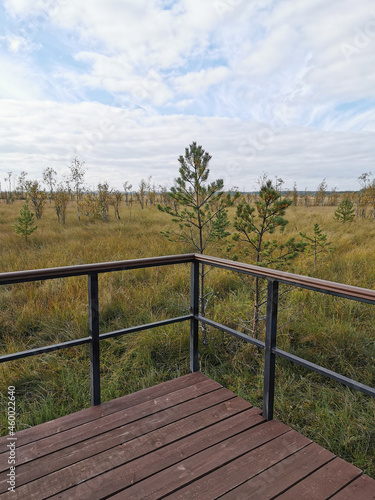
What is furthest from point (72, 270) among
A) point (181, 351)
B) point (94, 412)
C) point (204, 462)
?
point (181, 351)

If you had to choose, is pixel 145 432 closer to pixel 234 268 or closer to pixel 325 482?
pixel 325 482

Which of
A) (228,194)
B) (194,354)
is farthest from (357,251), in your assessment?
(194,354)

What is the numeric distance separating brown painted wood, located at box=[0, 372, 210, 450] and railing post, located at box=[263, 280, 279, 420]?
0.62 meters

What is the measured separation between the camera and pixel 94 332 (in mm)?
1923

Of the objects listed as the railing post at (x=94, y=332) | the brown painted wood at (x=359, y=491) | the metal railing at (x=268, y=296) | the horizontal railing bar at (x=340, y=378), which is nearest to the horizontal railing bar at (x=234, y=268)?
the metal railing at (x=268, y=296)

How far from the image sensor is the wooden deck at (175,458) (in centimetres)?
132

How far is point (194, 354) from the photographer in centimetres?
248

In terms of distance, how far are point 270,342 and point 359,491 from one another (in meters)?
0.76

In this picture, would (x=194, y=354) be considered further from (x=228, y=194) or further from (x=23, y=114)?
(x=23, y=114)

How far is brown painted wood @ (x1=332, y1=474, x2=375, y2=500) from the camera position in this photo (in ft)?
4.18

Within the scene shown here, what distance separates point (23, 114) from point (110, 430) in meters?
8.24

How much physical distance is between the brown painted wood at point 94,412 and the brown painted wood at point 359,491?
3.83 ft

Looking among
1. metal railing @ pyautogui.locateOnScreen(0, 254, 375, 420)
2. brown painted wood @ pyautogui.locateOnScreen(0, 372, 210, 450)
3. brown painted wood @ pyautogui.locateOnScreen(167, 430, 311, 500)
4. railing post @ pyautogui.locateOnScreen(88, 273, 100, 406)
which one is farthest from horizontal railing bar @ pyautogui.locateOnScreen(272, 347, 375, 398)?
railing post @ pyautogui.locateOnScreen(88, 273, 100, 406)

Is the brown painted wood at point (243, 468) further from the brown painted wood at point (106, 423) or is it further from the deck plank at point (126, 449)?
the brown painted wood at point (106, 423)
